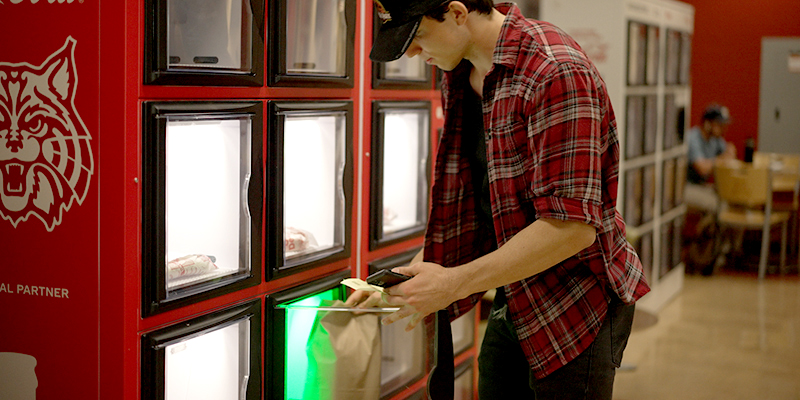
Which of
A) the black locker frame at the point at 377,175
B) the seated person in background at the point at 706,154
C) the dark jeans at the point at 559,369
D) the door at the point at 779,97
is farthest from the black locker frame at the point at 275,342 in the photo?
the door at the point at 779,97

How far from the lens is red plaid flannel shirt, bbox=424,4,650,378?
1647mm

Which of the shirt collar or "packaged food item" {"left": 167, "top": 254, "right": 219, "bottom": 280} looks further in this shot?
"packaged food item" {"left": 167, "top": 254, "right": 219, "bottom": 280}

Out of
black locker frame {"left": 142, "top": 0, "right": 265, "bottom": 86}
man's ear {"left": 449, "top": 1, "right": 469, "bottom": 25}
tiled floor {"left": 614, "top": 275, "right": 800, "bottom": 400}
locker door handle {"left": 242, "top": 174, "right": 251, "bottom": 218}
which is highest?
man's ear {"left": 449, "top": 1, "right": 469, "bottom": 25}

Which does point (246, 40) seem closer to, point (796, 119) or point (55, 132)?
point (55, 132)

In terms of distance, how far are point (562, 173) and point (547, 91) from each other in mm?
177

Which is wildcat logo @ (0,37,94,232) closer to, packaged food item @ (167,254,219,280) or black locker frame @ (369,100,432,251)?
packaged food item @ (167,254,219,280)

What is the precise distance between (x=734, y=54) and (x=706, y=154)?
1413mm

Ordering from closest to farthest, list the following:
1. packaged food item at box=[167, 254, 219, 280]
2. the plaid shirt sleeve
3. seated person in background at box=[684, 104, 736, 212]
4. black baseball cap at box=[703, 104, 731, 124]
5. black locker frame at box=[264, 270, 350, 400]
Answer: the plaid shirt sleeve
packaged food item at box=[167, 254, 219, 280]
black locker frame at box=[264, 270, 350, 400]
seated person in background at box=[684, 104, 736, 212]
black baseball cap at box=[703, 104, 731, 124]

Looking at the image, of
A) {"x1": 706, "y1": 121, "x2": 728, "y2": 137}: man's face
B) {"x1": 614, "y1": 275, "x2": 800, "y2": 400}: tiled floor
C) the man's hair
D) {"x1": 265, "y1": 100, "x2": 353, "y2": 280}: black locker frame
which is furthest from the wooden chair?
the man's hair

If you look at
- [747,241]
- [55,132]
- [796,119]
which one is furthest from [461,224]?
[796,119]

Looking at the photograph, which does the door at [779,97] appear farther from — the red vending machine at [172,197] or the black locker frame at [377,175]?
the red vending machine at [172,197]

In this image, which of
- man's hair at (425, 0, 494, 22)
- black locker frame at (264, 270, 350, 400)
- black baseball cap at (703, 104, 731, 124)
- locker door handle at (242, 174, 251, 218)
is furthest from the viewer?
black baseball cap at (703, 104, 731, 124)

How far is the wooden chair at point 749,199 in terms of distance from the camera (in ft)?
23.5

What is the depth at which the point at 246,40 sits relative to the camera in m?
2.14
